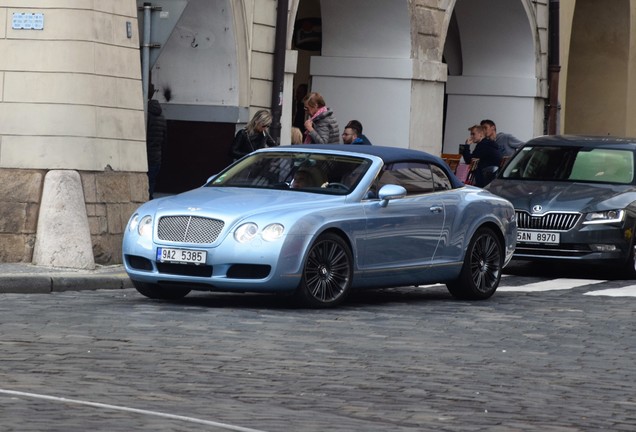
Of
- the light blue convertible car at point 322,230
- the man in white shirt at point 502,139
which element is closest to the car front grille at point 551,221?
the light blue convertible car at point 322,230

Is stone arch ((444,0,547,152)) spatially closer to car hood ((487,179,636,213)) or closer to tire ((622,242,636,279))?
car hood ((487,179,636,213))

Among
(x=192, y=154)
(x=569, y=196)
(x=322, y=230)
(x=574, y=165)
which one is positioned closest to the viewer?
(x=322, y=230)

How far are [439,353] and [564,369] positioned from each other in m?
0.89

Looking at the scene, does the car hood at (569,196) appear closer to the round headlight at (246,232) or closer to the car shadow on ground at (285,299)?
the car shadow on ground at (285,299)

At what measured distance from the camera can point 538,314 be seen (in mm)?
13766

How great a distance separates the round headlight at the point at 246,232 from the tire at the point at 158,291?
1.08 meters

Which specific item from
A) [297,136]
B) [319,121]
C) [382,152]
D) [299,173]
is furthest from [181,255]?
[297,136]

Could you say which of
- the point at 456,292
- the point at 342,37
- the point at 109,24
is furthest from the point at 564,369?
the point at 342,37

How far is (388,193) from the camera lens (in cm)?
1371

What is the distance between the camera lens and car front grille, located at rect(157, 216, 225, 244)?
12789 millimetres

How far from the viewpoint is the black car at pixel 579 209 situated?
17.7 metres

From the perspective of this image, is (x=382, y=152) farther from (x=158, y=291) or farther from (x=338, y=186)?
(x=158, y=291)

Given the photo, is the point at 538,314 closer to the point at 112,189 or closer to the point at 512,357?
the point at 512,357

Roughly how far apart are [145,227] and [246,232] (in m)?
0.91
